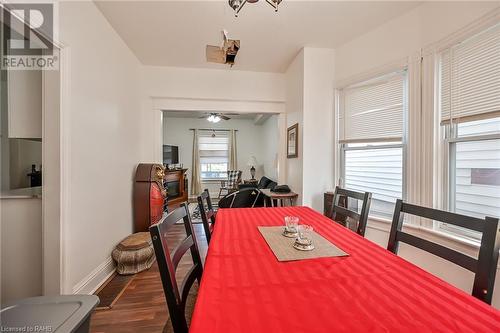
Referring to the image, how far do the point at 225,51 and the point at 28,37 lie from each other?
1.42 meters

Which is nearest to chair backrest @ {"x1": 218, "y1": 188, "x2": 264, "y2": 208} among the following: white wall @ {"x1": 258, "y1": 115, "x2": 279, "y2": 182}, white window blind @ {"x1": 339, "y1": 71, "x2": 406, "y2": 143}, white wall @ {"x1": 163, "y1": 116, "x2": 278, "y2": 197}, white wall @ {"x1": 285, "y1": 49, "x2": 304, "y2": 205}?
white wall @ {"x1": 285, "y1": 49, "x2": 304, "y2": 205}

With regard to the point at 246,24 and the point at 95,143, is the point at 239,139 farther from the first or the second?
the point at 95,143

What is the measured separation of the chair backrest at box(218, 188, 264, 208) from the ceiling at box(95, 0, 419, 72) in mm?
1983

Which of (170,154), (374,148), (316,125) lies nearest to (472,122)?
(374,148)

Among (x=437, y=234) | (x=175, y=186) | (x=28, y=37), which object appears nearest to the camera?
(x=28, y=37)

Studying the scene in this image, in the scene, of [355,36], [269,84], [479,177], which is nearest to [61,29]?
[269,84]

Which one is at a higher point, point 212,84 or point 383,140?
point 212,84

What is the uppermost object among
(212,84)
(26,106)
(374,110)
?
(212,84)

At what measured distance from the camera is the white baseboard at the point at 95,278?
1.92m

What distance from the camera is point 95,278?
6.96 ft

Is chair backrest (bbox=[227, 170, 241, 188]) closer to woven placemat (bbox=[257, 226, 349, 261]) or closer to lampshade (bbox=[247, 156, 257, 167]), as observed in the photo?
lampshade (bbox=[247, 156, 257, 167])

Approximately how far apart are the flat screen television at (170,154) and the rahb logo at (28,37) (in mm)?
3987

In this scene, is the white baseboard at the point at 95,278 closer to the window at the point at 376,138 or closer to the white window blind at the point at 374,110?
the window at the point at 376,138

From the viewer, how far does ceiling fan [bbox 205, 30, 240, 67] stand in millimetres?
1639
